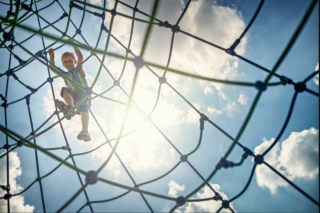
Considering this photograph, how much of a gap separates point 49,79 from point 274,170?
11.4 feet

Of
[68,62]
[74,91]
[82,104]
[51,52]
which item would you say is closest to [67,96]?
[74,91]

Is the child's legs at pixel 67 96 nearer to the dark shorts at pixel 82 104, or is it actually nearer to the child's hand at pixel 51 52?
the dark shorts at pixel 82 104

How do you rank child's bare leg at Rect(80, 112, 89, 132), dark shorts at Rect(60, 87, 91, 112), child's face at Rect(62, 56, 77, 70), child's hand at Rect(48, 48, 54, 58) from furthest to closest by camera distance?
child's face at Rect(62, 56, 77, 70) < child's hand at Rect(48, 48, 54, 58) < dark shorts at Rect(60, 87, 91, 112) < child's bare leg at Rect(80, 112, 89, 132)

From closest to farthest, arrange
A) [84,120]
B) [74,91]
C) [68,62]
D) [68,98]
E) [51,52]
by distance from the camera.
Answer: [84,120], [68,98], [74,91], [51,52], [68,62]

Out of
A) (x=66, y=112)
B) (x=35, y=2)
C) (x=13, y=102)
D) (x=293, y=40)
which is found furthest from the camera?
(x=35, y=2)

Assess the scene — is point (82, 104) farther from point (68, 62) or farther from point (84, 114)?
point (68, 62)

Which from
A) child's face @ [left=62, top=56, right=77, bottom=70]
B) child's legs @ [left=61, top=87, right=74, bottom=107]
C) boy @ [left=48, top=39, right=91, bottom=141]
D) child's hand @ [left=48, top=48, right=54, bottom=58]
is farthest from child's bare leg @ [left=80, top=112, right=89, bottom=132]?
child's hand @ [left=48, top=48, right=54, bottom=58]

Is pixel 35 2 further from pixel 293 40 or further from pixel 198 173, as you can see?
pixel 293 40

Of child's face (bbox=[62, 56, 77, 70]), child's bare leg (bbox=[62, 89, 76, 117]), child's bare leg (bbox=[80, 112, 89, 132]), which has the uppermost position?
child's face (bbox=[62, 56, 77, 70])

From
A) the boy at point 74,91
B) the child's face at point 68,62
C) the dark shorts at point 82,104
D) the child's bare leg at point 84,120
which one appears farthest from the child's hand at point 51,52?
the child's bare leg at point 84,120

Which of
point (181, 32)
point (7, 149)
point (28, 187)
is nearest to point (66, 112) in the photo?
point (7, 149)

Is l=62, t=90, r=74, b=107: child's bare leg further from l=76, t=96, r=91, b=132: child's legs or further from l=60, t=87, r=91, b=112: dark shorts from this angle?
l=76, t=96, r=91, b=132: child's legs

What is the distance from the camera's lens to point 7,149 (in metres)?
3.42

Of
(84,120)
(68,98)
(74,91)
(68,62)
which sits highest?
(68,62)
